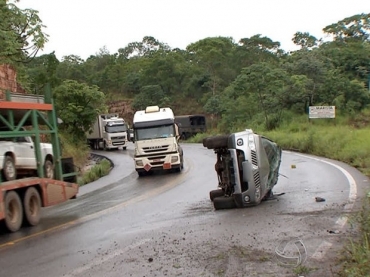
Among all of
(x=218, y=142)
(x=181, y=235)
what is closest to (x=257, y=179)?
(x=218, y=142)

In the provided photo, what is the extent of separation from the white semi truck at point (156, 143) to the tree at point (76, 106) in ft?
79.6

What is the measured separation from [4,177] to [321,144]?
21506 mm

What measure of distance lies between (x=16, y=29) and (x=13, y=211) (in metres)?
7.22

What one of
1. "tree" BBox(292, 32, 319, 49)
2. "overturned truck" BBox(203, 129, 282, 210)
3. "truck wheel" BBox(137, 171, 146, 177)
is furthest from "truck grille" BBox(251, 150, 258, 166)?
"tree" BBox(292, 32, 319, 49)

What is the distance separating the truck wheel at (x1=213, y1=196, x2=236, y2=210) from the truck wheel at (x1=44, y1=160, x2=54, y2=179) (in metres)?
4.54

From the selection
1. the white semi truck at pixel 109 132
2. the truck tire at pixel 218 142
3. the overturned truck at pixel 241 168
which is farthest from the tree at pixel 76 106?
the overturned truck at pixel 241 168

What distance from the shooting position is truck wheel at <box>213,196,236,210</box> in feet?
36.8

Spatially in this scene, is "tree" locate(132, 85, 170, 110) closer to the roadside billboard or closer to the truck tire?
the roadside billboard

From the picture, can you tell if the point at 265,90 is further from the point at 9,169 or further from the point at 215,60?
the point at 9,169

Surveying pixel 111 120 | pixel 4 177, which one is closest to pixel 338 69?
pixel 111 120

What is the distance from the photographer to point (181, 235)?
28.3ft

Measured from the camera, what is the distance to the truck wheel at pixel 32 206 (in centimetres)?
1135

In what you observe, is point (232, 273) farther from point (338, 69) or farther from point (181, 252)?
point (338, 69)

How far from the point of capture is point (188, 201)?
13.5 meters
